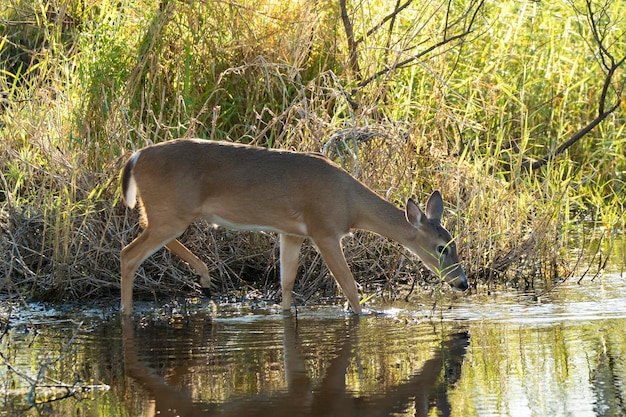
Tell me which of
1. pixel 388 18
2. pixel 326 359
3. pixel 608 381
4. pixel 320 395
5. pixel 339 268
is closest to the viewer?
pixel 320 395

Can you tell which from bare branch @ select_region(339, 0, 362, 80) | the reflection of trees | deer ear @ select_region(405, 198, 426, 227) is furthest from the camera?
bare branch @ select_region(339, 0, 362, 80)

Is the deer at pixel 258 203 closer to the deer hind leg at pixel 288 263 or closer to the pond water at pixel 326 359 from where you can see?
the deer hind leg at pixel 288 263

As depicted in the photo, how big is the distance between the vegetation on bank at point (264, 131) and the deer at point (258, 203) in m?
0.48

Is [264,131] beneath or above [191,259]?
above

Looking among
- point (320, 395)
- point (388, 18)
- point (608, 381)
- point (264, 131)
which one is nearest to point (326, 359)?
point (320, 395)

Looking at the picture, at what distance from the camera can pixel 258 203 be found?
9.10 m

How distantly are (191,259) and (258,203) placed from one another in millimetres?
663

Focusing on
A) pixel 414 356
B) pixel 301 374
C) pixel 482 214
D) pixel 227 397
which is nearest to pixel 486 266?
pixel 482 214

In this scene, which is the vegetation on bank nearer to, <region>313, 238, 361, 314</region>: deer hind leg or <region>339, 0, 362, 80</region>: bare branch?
<region>339, 0, 362, 80</region>: bare branch

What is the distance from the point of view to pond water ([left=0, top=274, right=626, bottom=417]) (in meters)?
6.15

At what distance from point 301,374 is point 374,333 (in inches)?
50.3

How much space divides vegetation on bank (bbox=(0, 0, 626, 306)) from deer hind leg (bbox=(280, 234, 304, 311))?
459 millimetres

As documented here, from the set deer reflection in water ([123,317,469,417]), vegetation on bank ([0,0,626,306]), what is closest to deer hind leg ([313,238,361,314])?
vegetation on bank ([0,0,626,306])

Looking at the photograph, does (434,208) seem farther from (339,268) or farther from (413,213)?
(339,268)
